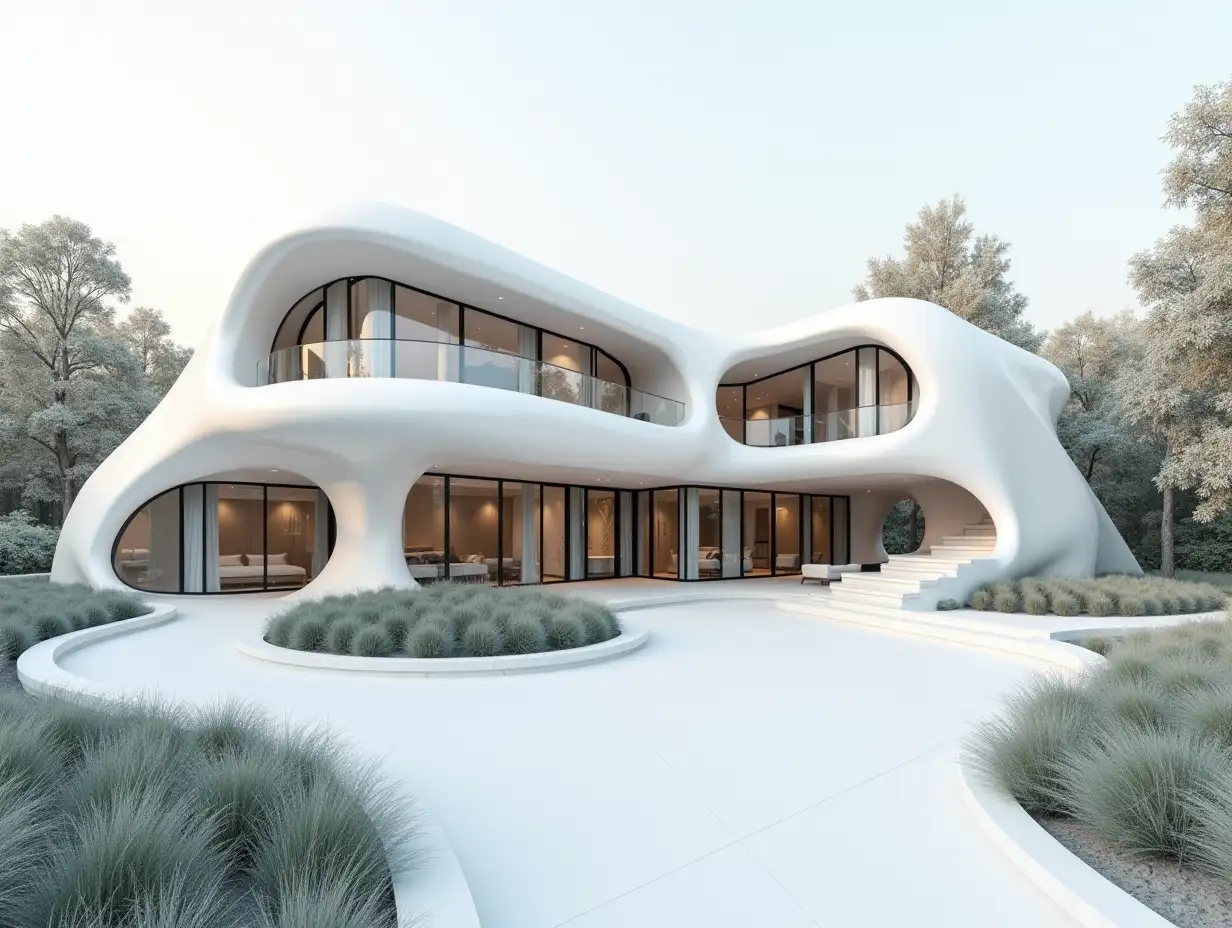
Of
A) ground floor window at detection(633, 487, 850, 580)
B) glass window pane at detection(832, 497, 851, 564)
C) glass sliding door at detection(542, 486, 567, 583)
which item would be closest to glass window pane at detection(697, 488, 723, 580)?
ground floor window at detection(633, 487, 850, 580)

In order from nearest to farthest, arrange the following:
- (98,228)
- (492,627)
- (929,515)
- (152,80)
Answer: (492,627)
(152,80)
(929,515)
(98,228)

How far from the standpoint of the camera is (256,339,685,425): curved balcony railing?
39.4 ft

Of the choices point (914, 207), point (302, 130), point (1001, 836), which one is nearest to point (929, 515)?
point (914, 207)

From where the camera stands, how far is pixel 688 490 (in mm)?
19656

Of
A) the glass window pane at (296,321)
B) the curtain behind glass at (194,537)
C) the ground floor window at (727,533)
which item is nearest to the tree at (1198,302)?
the ground floor window at (727,533)

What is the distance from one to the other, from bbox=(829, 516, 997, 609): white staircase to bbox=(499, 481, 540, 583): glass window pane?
8.20m

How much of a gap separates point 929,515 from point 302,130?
2242 cm

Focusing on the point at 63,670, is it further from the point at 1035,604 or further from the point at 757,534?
the point at 757,534

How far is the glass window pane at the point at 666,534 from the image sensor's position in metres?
19.9

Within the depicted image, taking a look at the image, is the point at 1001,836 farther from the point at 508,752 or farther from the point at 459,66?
the point at 459,66

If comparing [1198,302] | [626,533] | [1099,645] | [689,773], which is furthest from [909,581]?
[689,773]

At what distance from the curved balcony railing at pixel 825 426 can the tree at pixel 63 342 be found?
865 inches

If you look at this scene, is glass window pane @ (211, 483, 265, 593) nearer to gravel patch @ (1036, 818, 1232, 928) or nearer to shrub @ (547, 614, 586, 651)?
shrub @ (547, 614, 586, 651)

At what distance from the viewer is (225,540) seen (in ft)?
54.2
